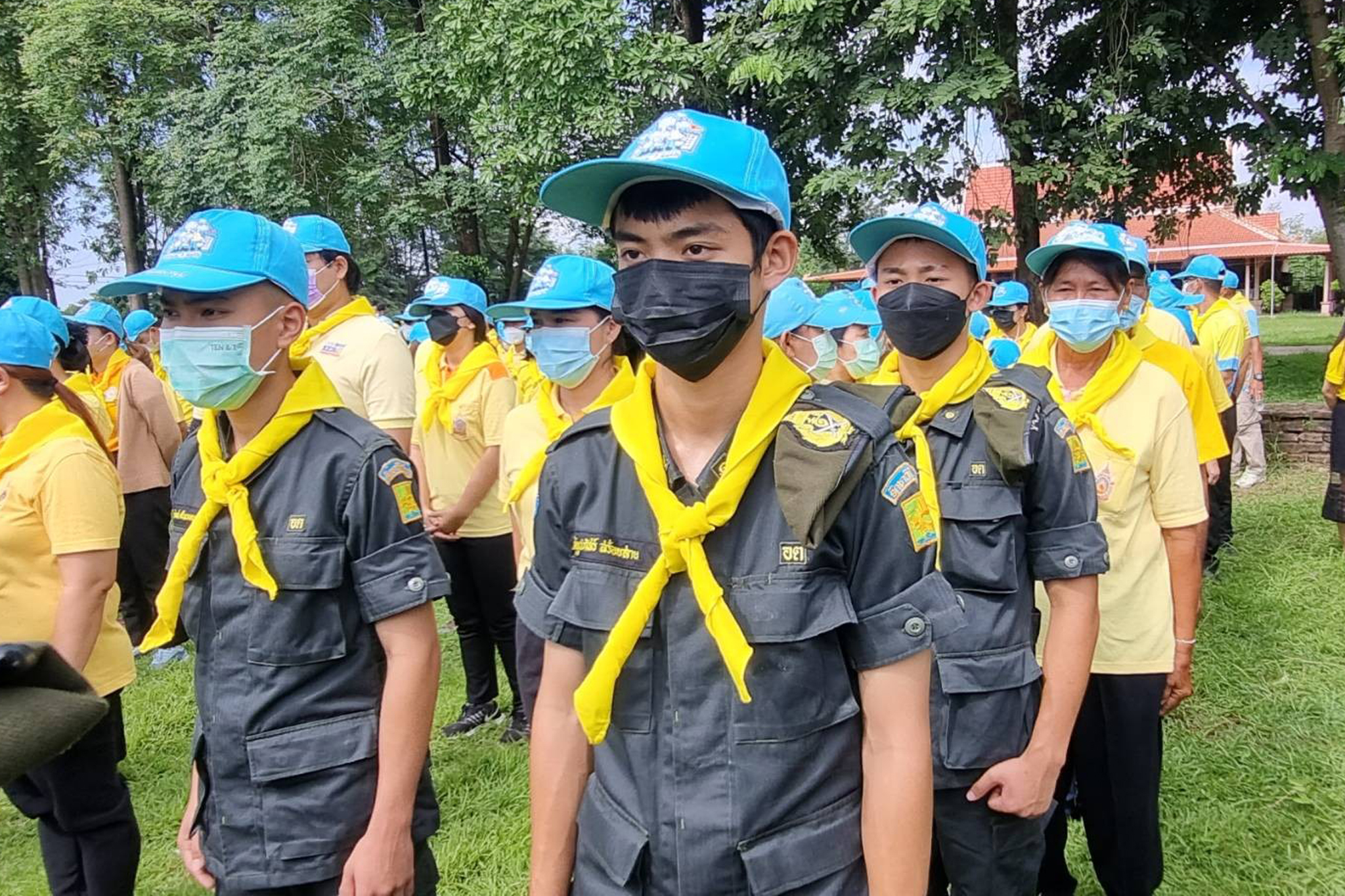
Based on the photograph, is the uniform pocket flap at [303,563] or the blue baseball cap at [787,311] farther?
the blue baseball cap at [787,311]

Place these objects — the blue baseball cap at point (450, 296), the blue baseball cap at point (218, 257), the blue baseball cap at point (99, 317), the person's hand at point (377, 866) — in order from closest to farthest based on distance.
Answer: the person's hand at point (377, 866)
the blue baseball cap at point (218, 257)
the blue baseball cap at point (450, 296)
the blue baseball cap at point (99, 317)

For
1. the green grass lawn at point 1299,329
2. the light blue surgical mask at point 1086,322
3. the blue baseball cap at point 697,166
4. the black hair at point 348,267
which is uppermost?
the black hair at point 348,267

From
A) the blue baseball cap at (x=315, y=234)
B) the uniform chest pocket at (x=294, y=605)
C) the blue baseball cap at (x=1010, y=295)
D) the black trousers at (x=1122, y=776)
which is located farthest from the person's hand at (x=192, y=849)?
the blue baseball cap at (x=1010, y=295)

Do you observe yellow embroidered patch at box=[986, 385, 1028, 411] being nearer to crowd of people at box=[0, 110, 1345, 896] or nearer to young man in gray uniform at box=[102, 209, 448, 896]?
crowd of people at box=[0, 110, 1345, 896]

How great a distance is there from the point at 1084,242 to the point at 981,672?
4.61ft

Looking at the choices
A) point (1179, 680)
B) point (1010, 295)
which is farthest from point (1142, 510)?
point (1010, 295)

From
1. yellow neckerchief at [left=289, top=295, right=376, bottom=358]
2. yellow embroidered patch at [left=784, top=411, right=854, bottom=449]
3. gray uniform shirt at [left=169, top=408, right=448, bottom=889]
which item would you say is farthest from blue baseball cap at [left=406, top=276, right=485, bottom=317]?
yellow embroidered patch at [left=784, top=411, right=854, bottom=449]

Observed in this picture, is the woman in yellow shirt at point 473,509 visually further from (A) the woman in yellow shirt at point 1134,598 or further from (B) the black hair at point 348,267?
(A) the woman in yellow shirt at point 1134,598

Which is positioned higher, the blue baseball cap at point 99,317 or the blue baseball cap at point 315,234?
the blue baseball cap at point 315,234

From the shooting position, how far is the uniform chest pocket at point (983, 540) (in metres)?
2.30

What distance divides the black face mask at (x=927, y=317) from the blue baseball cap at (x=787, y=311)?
175cm

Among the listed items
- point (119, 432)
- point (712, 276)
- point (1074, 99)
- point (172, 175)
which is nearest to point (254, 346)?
point (712, 276)

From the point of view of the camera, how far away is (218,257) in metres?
2.10

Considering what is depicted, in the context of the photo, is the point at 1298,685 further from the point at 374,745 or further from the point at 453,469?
the point at 374,745
